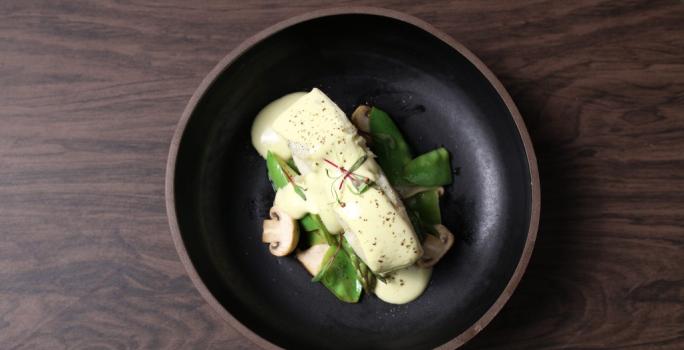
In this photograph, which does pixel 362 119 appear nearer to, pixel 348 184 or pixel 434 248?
pixel 348 184

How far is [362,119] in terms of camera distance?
1.80m

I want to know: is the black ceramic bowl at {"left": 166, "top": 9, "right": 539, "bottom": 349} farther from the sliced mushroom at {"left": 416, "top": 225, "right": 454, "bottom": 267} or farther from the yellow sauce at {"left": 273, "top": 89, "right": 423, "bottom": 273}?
the yellow sauce at {"left": 273, "top": 89, "right": 423, "bottom": 273}

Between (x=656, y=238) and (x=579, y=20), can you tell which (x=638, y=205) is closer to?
(x=656, y=238)

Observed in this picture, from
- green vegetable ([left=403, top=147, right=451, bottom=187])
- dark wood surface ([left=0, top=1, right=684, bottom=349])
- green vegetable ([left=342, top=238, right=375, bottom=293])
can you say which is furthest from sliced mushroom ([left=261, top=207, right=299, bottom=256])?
green vegetable ([left=403, top=147, right=451, bottom=187])

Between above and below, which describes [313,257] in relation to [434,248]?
below

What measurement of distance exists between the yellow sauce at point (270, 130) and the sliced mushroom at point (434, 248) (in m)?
0.48

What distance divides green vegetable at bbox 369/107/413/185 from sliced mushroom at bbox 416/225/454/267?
0.19 metres

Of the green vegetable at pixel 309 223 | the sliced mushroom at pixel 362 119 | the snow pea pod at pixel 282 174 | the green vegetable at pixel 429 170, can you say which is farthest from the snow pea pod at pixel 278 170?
the green vegetable at pixel 429 170

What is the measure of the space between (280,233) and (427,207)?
434 millimetres

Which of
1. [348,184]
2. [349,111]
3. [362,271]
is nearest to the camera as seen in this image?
[348,184]

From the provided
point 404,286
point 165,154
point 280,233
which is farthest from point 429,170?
point 165,154

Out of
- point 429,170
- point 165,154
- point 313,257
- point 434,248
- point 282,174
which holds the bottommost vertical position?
point 165,154

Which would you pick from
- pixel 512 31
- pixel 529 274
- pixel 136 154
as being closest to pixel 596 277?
pixel 529 274

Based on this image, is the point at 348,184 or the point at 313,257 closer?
the point at 348,184
